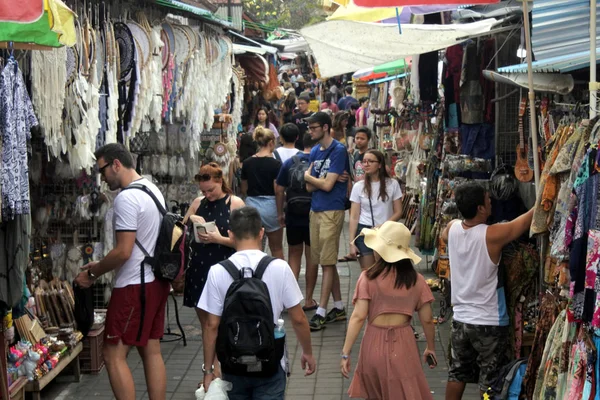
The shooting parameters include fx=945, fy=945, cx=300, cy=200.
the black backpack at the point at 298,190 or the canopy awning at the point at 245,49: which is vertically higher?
the canopy awning at the point at 245,49

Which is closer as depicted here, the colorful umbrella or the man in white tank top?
the colorful umbrella

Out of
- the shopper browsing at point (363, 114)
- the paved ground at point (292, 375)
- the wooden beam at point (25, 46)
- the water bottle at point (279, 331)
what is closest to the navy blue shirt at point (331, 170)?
the paved ground at point (292, 375)

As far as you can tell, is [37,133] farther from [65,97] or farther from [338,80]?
[338,80]

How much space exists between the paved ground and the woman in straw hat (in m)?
1.92

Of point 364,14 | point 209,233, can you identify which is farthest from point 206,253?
point 364,14

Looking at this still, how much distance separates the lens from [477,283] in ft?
20.5

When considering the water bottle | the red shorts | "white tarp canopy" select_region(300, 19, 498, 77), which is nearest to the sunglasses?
the red shorts

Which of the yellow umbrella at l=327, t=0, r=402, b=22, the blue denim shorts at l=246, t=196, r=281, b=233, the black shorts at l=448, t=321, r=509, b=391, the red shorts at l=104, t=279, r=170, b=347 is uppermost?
the yellow umbrella at l=327, t=0, r=402, b=22

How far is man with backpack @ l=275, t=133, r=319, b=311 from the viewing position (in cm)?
980

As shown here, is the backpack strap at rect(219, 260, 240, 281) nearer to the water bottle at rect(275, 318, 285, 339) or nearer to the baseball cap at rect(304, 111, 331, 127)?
the water bottle at rect(275, 318, 285, 339)

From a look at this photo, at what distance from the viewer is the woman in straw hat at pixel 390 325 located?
5508 mm

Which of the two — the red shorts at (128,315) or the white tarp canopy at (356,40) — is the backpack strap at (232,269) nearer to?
the red shorts at (128,315)

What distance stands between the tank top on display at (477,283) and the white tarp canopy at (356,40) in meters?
2.50

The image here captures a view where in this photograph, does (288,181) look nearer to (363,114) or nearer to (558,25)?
(558,25)
